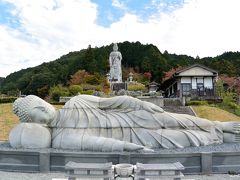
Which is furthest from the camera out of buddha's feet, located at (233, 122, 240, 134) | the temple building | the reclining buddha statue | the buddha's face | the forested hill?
the forested hill

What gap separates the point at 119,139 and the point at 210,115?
14079 mm

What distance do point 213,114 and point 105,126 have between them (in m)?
14.4

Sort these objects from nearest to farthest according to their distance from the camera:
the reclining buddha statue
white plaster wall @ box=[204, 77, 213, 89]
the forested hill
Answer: the reclining buddha statue < white plaster wall @ box=[204, 77, 213, 89] < the forested hill

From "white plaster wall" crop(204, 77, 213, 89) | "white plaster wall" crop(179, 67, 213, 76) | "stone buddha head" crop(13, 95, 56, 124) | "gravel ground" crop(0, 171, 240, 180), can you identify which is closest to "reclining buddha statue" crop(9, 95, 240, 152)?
"stone buddha head" crop(13, 95, 56, 124)

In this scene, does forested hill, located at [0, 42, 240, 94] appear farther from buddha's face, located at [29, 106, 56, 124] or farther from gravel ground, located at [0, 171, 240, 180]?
gravel ground, located at [0, 171, 240, 180]

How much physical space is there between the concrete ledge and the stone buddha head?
3.79ft

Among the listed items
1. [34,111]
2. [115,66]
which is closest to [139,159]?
[34,111]

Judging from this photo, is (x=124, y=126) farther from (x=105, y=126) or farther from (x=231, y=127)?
(x=231, y=127)

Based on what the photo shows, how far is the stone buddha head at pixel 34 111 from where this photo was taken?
7902mm

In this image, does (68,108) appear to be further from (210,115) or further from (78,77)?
(78,77)

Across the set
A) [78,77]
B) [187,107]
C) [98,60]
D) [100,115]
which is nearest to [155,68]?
[98,60]

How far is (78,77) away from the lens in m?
42.1

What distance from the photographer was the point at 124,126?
798cm

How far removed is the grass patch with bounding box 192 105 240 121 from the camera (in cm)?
2038
